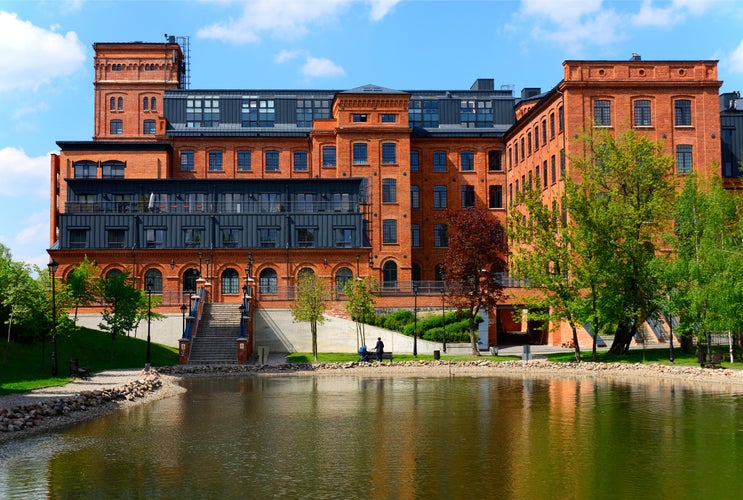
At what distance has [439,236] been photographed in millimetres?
72625

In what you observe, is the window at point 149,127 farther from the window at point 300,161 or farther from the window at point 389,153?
the window at point 389,153

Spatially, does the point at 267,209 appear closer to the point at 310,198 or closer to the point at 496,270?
the point at 310,198

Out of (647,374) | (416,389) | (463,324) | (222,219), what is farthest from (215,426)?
(222,219)

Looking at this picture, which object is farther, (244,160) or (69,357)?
(244,160)

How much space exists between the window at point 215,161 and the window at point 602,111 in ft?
112

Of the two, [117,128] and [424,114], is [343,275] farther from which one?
[117,128]

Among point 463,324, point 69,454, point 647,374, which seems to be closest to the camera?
point 69,454

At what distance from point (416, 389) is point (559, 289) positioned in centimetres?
1612

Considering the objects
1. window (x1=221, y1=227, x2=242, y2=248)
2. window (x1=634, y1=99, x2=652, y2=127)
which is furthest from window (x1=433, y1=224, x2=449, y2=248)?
window (x1=634, y1=99, x2=652, y2=127)

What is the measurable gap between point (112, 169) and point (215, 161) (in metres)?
9.16

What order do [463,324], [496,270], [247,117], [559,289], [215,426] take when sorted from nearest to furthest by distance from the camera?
[215,426] → [559,289] → [463,324] → [496,270] → [247,117]

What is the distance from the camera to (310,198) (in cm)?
6456

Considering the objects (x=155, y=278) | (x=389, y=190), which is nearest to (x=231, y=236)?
(x=155, y=278)

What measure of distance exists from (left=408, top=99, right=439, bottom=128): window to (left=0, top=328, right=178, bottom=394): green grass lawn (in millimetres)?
36583
